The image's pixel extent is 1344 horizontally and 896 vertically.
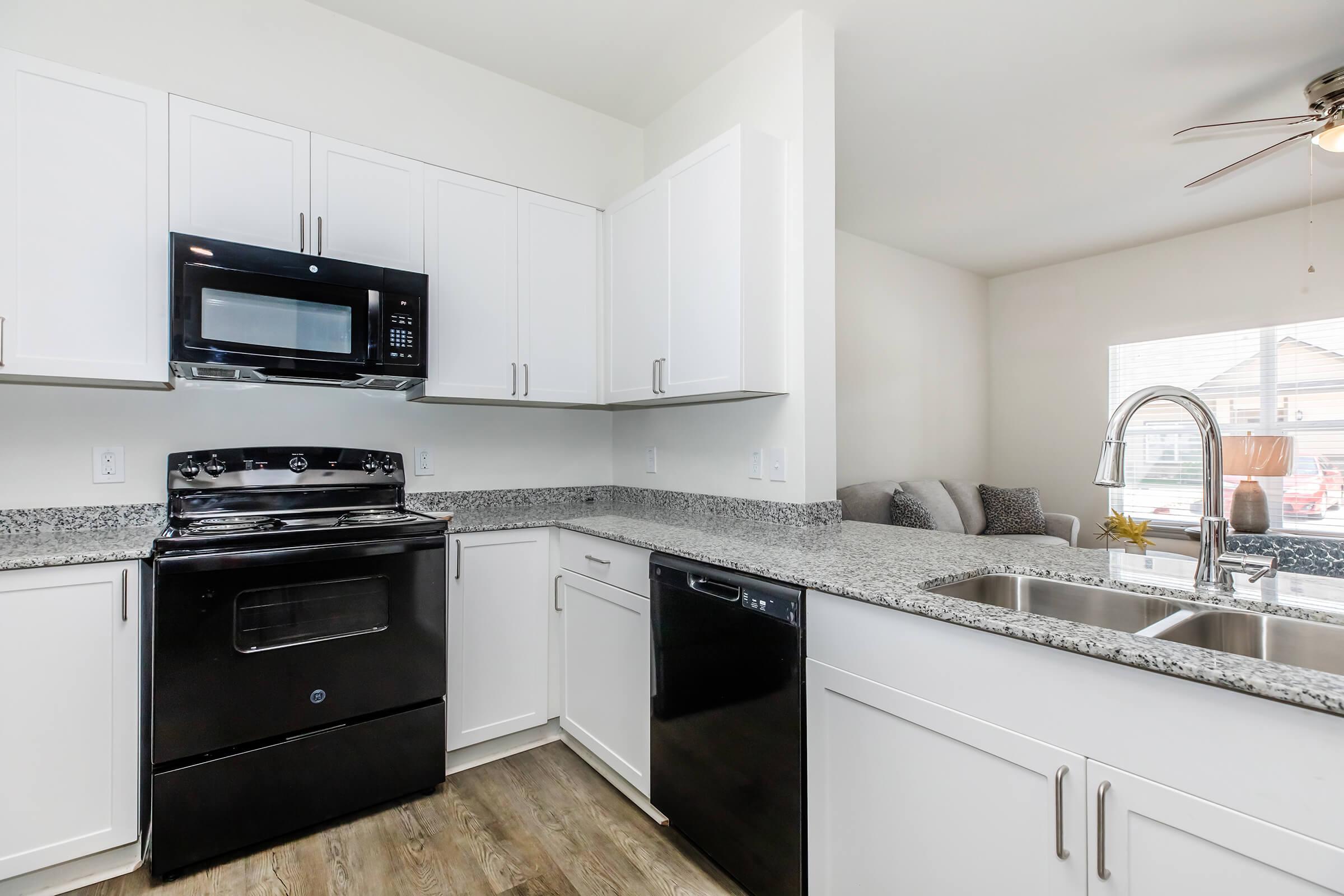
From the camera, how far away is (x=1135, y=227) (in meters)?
4.37

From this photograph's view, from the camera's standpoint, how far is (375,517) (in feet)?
7.07

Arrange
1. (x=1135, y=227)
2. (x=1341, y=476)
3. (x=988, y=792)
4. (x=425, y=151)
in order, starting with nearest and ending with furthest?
(x=988, y=792) < (x=425, y=151) < (x=1341, y=476) < (x=1135, y=227)

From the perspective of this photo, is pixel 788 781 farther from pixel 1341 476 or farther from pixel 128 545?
pixel 1341 476

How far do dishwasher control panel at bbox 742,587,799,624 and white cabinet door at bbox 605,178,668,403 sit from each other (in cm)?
108

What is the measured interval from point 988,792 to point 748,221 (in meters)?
1.68

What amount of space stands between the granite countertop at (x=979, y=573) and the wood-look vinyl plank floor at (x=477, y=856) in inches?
33.8

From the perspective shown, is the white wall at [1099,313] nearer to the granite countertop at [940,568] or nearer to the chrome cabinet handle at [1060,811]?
the granite countertop at [940,568]

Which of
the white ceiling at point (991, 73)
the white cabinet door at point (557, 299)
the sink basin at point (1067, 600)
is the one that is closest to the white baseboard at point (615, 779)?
the sink basin at point (1067, 600)

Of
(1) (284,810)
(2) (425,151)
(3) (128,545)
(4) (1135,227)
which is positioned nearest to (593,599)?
(1) (284,810)

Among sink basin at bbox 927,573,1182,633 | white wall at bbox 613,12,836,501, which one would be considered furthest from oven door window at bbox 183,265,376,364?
sink basin at bbox 927,573,1182,633

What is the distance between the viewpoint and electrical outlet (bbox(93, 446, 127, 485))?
1.99 m

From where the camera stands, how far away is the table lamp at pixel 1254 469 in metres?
3.84

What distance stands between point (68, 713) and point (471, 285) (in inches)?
67.7

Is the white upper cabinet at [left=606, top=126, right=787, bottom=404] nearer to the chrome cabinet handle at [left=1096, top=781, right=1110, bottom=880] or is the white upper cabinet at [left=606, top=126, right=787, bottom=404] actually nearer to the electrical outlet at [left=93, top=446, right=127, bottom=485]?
the chrome cabinet handle at [left=1096, top=781, right=1110, bottom=880]
